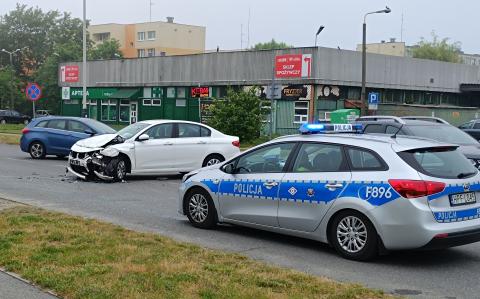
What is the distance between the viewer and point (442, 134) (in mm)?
14492

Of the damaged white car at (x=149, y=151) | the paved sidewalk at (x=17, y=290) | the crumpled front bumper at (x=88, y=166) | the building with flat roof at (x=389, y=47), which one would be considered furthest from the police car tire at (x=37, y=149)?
the building with flat roof at (x=389, y=47)

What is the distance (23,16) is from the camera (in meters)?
88.9

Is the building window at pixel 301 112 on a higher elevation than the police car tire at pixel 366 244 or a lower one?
higher

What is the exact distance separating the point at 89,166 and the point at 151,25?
90171mm

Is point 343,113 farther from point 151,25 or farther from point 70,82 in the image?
point 151,25

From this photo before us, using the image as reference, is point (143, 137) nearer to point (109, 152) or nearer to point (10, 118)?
point (109, 152)

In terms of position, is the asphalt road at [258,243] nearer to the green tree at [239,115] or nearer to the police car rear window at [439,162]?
the police car rear window at [439,162]

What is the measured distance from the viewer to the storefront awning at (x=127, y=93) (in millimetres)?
48844

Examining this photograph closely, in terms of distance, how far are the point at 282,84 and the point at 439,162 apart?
31687 millimetres

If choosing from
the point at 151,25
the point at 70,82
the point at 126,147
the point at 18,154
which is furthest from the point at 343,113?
the point at 151,25

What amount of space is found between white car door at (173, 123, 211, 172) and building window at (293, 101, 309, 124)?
22.5 meters

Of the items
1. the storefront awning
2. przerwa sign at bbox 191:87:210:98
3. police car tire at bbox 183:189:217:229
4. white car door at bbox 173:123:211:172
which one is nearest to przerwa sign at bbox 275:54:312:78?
przerwa sign at bbox 191:87:210:98

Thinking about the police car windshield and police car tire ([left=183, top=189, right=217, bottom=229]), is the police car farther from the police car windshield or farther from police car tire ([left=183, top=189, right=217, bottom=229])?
the police car windshield

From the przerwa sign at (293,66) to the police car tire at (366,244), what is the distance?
30.4m
